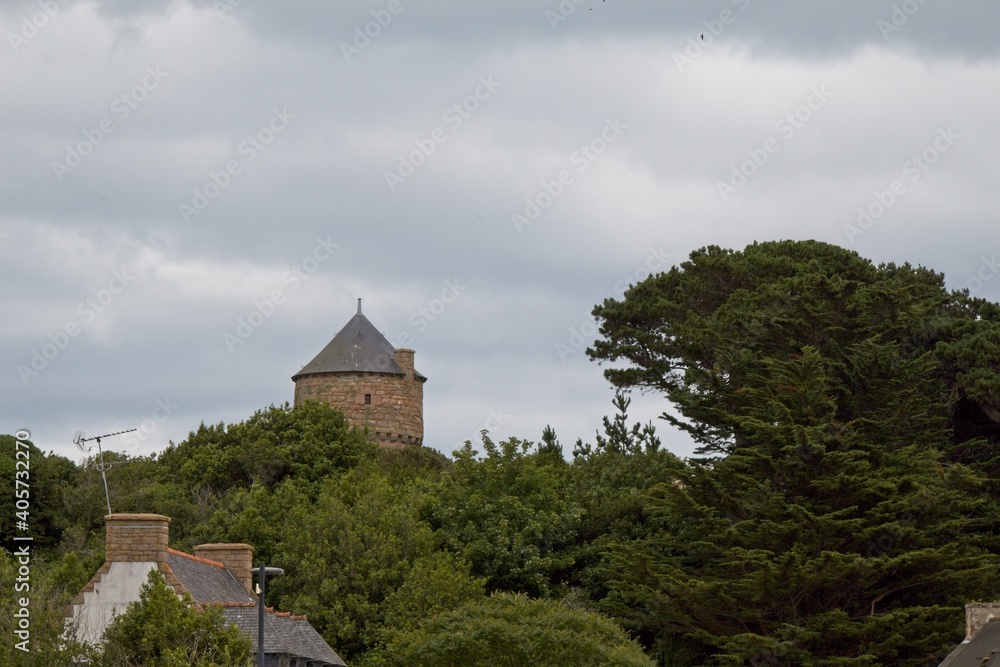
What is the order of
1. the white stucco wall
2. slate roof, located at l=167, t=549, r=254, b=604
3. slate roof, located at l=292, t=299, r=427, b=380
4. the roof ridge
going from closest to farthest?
the white stucco wall
slate roof, located at l=167, t=549, r=254, b=604
the roof ridge
slate roof, located at l=292, t=299, r=427, b=380

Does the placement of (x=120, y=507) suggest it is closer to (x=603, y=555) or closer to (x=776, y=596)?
(x=603, y=555)

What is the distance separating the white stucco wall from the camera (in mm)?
31438

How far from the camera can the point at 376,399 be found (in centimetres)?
9788

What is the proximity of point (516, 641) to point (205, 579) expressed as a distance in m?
7.43

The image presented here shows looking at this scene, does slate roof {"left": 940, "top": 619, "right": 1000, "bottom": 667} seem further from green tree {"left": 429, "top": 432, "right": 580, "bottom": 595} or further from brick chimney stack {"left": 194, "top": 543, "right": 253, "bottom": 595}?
brick chimney stack {"left": 194, "top": 543, "right": 253, "bottom": 595}

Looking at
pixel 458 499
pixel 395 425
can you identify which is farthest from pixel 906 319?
pixel 395 425

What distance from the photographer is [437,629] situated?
39969mm

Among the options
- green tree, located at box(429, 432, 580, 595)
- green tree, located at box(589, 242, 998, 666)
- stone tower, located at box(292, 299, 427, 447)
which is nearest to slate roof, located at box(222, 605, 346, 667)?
green tree, located at box(589, 242, 998, 666)

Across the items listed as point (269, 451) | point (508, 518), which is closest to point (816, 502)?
point (508, 518)

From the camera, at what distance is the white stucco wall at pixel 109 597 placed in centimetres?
3144

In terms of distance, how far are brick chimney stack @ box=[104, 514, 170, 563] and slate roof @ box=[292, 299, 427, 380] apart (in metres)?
65.9

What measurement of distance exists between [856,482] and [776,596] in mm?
4057

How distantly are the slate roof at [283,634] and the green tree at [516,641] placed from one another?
98.0 inches

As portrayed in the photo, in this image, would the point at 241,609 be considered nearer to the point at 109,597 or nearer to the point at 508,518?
the point at 109,597
